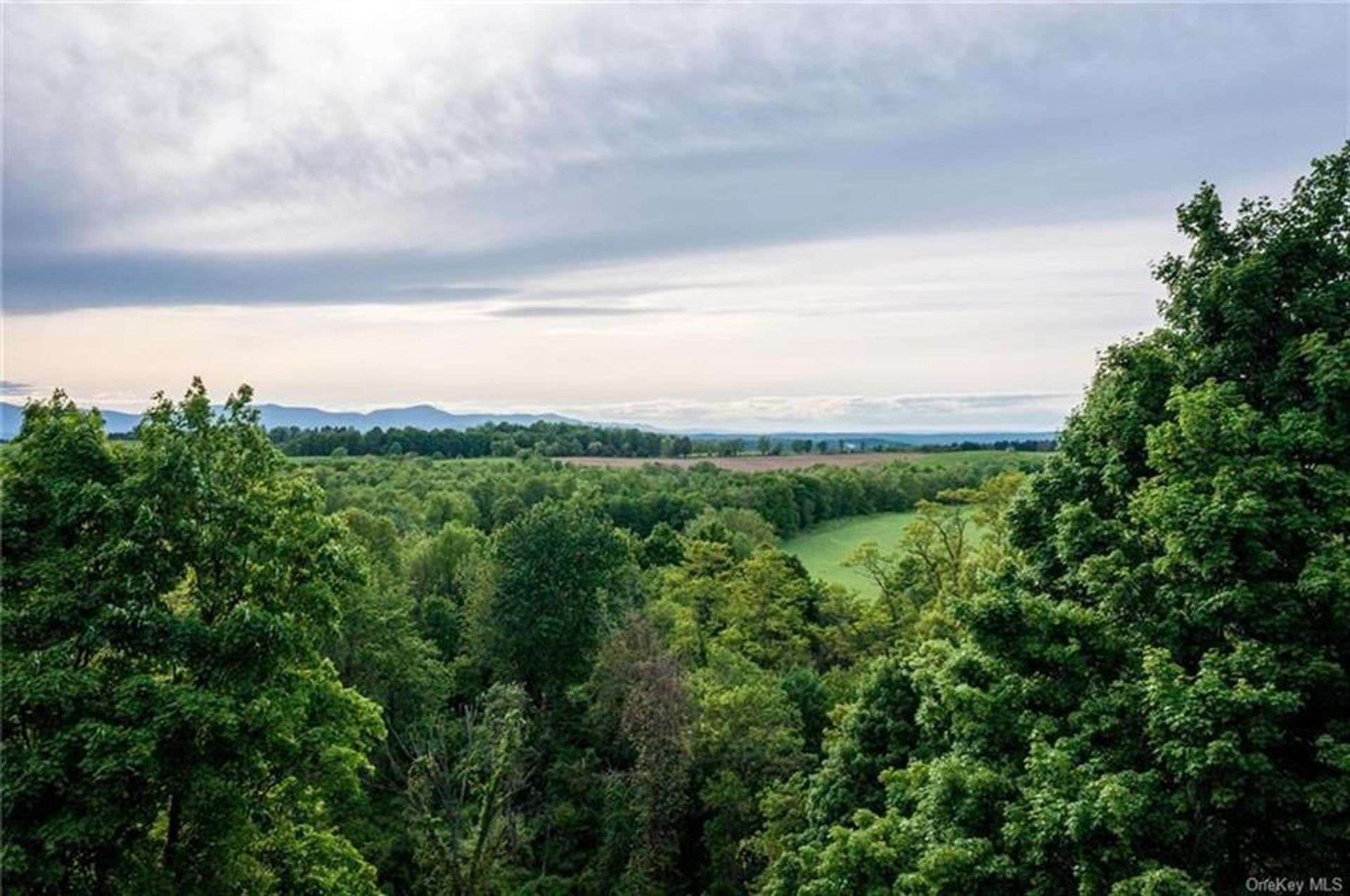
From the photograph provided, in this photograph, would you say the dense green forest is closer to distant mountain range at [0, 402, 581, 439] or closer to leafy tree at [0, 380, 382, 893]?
leafy tree at [0, 380, 382, 893]

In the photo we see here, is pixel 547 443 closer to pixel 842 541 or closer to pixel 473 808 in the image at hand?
pixel 842 541

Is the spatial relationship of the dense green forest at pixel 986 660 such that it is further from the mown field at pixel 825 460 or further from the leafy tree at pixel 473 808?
the mown field at pixel 825 460

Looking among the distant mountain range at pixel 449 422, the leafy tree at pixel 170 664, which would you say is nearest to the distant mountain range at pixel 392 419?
the distant mountain range at pixel 449 422

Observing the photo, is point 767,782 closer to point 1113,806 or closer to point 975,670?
point 975,670

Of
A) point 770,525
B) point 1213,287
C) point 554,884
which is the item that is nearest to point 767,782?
point 554,884

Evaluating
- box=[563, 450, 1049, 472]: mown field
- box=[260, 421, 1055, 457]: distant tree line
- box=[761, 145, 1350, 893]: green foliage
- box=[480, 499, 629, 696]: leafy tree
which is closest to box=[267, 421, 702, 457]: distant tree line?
box=[260, 421, 1055, 457]: distant tree line

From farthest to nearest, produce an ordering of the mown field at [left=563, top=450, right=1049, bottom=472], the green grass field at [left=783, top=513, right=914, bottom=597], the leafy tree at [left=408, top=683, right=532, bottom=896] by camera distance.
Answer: the mown field at [left=563, top=450, right=1049, bottom=472] < the green grass field at [left=783, top=513, right=914, bottom=597] < the leafy tree at [left=408, top=683, right=532, bottom=896]

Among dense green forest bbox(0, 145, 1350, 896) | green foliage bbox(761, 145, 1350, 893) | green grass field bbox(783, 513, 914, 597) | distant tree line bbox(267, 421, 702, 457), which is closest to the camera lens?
green foliage bbox(761, 145, 1350, 893)
